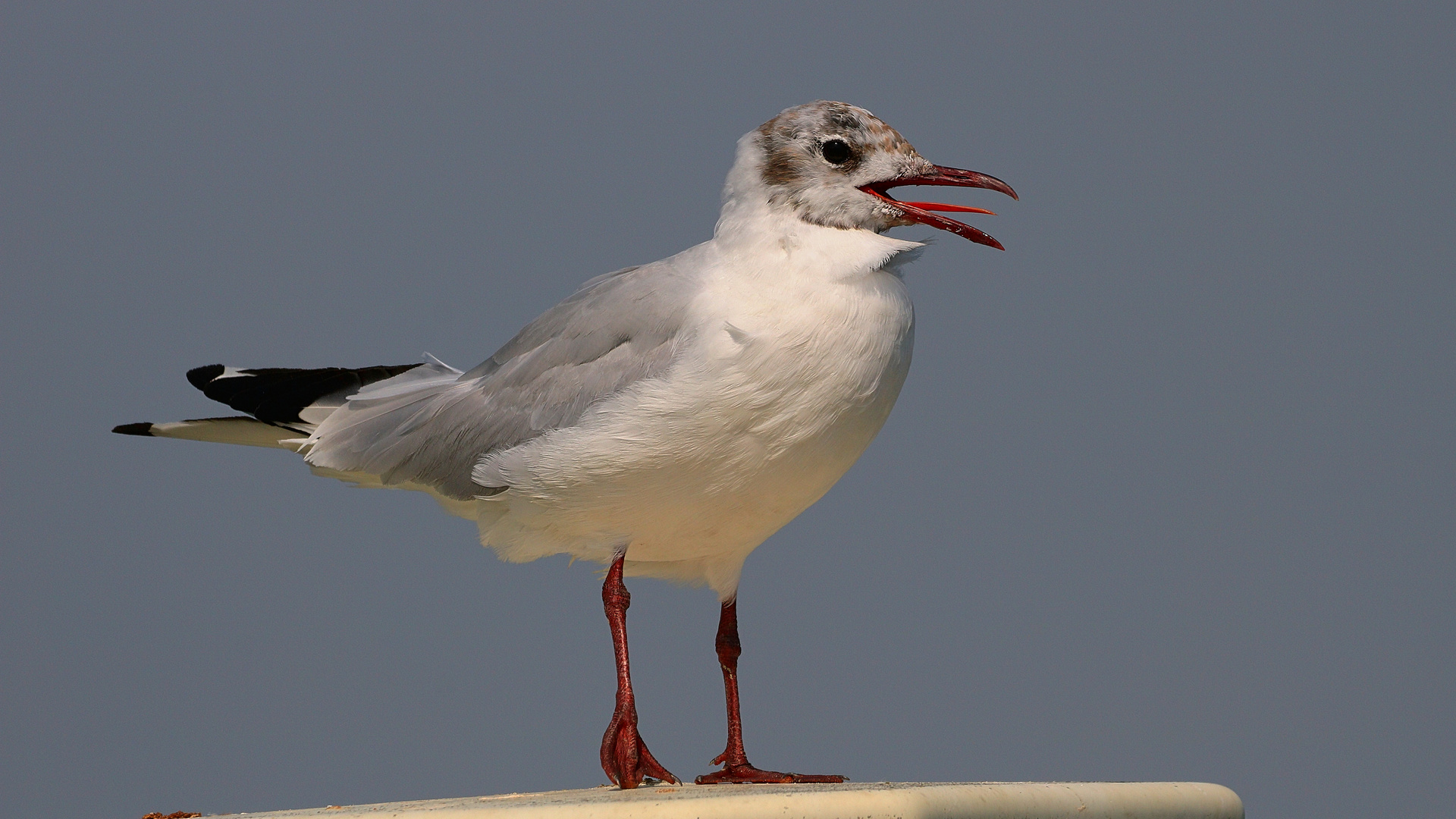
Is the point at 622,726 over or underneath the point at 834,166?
underneath

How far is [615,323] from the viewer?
4.34 meters

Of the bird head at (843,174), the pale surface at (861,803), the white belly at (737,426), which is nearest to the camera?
the pale surface at (861,803)

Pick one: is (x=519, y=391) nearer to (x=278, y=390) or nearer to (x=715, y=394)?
(x=715, y=394)

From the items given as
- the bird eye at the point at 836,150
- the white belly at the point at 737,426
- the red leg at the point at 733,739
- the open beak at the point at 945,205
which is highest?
the bird eye at the point at 836,150

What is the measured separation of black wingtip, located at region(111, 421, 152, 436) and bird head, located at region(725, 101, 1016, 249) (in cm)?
249

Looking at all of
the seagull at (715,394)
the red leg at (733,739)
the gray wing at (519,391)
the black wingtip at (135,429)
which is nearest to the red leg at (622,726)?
the seagull at (715,394)

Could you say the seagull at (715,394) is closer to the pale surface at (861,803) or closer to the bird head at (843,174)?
the bird head at (843,174)

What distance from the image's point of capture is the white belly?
3.98m

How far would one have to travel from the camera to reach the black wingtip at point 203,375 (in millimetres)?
5004

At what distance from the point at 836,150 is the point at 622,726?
191 centimetres

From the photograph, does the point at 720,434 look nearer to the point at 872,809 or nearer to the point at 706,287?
the point at 706,287

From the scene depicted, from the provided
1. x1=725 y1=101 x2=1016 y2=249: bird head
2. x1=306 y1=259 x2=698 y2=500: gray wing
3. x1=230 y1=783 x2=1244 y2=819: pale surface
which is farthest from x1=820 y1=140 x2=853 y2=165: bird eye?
x1=230 y1=783 x2=1244 y2=819: pale surface

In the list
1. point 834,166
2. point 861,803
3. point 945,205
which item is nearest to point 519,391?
point 834,166

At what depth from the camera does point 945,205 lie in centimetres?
428
